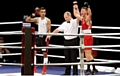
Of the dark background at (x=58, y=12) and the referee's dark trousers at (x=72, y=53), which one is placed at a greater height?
the dark background at (x=58, y=12)

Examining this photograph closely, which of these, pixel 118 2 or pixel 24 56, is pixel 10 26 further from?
pixel 24 56

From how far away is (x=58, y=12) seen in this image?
342 inches

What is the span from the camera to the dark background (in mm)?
7879

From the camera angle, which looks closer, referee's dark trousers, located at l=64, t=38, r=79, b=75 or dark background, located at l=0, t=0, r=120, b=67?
referee's dark trousers, located at l=64, t=38, r=79, b=75

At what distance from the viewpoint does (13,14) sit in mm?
9062

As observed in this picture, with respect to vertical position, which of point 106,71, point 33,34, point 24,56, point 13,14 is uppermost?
point 13,14

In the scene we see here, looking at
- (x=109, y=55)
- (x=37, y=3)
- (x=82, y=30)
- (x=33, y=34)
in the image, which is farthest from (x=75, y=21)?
(x=37, y=3)

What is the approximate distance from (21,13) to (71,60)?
4199mm

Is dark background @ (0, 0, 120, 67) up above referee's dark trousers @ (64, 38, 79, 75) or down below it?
above

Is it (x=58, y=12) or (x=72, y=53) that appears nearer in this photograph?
(x=72, y=53)

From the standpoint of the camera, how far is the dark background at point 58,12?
7.88 metres

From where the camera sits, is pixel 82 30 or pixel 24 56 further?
pixel 82 30

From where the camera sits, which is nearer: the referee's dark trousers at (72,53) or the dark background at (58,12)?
the referee's dark trousers at (72,53)

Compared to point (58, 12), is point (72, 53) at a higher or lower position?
lower
